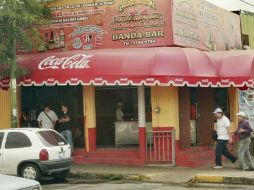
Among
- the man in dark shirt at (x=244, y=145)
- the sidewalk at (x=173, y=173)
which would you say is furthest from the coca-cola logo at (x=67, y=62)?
the man in dark shirt at (x=244, y=145)

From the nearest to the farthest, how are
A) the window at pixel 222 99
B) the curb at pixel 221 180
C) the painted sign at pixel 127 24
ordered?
the curb at pixel 221 180, the painted sign at pixel 127 24, the window at pixel 222 99

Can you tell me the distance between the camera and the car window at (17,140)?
14.6m

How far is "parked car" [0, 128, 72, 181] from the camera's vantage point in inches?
563

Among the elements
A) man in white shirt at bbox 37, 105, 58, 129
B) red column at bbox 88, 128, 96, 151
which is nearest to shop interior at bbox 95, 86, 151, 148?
red column at bbox 88, 128, 96, 151

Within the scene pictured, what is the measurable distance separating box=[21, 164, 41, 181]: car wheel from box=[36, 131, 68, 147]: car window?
66 cm

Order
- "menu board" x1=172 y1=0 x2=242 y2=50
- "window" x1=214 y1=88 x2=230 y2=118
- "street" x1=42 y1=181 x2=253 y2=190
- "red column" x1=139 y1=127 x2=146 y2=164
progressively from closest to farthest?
"street" x1=42 y1=181 x2=253 y2=190 < "red column" x1=139 y1=127 x2=146 y2=164 < "menu board" x1=172 y1=0 x2=242 y2=50 < "window" x1=214 y1=88 x2=230 y2=118

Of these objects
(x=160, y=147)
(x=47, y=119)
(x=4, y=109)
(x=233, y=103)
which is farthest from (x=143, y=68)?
(x=4, y=109)

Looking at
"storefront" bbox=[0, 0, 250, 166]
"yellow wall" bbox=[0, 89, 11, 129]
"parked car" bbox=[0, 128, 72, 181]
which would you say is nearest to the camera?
"parked car" bbox=[0, 128, 72, 181]

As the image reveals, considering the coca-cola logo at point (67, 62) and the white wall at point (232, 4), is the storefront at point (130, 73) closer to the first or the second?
the coca-cola logo at point (67, 62)

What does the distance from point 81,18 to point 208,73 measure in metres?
4.71

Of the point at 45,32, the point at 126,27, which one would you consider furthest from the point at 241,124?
the point at 45,32

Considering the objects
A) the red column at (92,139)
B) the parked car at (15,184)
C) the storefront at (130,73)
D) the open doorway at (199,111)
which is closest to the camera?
the parked car at (15,184)

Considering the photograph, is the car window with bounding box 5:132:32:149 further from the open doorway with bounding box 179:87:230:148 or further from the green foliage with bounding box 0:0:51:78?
the open doorway with bounding box 179:87:230:148

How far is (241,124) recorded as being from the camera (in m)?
16.2
